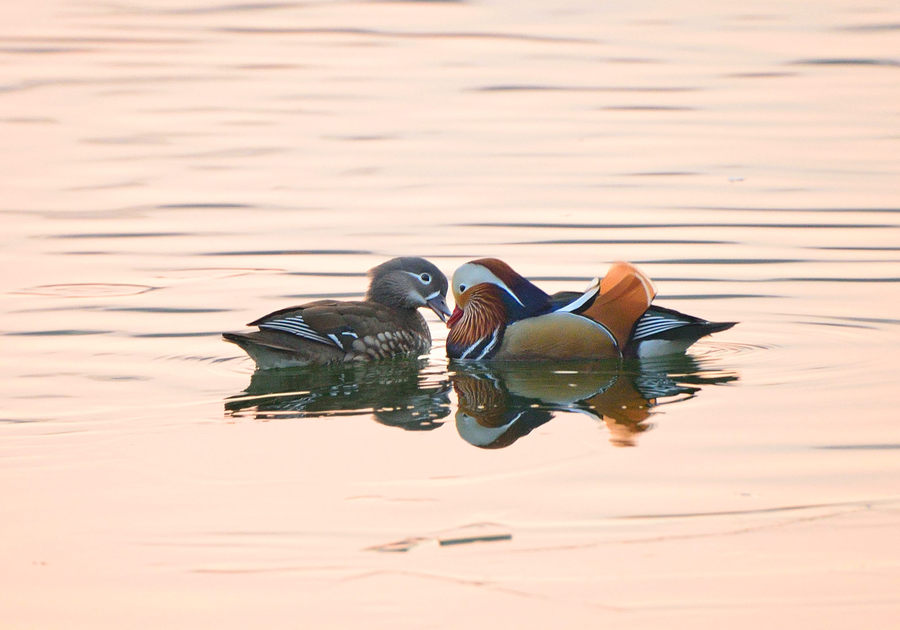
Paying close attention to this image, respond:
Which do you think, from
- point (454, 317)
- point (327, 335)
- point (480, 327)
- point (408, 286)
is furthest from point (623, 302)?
point (327, 335)

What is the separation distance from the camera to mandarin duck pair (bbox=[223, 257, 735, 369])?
10172mm

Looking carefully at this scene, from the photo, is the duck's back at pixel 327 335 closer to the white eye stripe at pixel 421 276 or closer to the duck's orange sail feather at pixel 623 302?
the white eye stripe at pixel 421 276

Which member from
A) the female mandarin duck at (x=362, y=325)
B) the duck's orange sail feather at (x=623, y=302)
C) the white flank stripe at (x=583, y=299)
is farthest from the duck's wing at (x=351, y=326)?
the duck's orange sail feather at (x=623, y=302)

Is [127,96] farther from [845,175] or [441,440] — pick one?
[441,440]

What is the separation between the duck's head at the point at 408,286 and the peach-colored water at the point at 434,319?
1.33 ft

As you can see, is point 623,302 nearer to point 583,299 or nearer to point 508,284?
point 583,299

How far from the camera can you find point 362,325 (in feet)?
34.4

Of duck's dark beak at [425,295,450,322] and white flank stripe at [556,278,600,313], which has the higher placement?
white flank stripe at [556,278,600,313]

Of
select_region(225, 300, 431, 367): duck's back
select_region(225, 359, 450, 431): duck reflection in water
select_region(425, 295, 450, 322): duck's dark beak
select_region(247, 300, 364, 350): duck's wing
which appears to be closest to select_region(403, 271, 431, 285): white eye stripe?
select_region(425, 295, 450, 322): duck's dark beak

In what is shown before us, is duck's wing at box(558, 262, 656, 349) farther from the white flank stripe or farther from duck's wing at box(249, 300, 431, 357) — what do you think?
duck's wing at box(249, 300, 431, 357)

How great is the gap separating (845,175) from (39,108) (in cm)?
1003

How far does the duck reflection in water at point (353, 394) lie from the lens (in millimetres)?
8875

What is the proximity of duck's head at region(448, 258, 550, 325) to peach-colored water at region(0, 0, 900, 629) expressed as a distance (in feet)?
2.03

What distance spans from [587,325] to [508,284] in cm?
70
